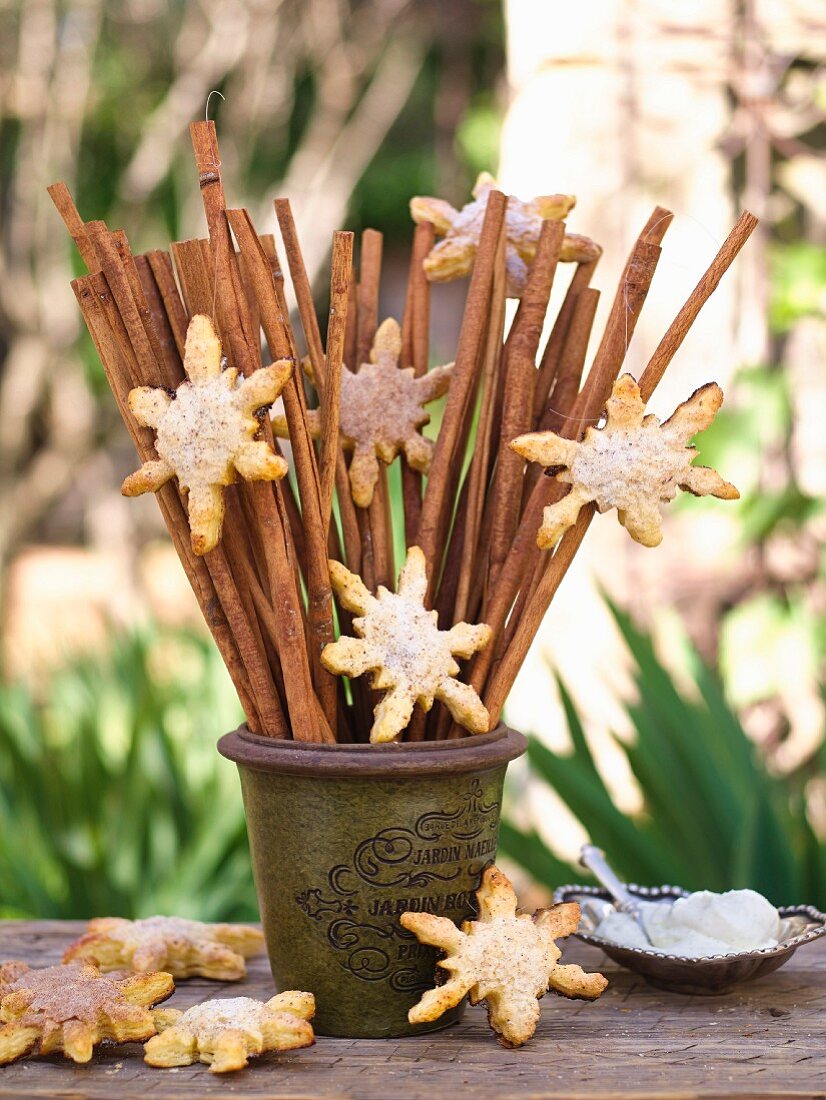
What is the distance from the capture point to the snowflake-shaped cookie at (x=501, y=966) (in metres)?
0.65

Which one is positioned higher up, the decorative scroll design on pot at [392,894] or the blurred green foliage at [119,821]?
the decorative scroll design on pot at [392,894]

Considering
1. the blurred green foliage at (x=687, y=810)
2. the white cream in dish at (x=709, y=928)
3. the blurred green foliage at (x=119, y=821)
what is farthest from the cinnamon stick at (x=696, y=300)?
the blurred green foliage at (x=119, y=821)

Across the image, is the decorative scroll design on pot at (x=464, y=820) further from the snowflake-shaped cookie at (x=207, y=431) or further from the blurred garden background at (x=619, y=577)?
the blurred garden background at (x=619, y=577)

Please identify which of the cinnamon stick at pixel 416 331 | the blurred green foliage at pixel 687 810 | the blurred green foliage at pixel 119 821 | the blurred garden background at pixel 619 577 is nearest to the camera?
the cinnamon stick at pixel 416 331

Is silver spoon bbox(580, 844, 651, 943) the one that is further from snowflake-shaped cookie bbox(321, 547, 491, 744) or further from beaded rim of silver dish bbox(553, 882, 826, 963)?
snowflake-shaped cookie bbox(321, 547, 491, 744)

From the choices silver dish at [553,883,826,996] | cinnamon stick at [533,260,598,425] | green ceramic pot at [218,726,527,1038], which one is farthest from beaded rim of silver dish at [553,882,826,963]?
cinnamon stick at [533,260,598,425]

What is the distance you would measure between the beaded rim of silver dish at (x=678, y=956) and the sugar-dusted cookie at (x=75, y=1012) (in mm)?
262

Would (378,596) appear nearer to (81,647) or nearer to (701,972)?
(701,972)

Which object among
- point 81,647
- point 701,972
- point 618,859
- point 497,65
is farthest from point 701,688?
point 497,65

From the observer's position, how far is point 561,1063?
63 cm

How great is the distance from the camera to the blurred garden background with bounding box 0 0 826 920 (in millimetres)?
1271

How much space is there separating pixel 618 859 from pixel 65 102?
2978 mm

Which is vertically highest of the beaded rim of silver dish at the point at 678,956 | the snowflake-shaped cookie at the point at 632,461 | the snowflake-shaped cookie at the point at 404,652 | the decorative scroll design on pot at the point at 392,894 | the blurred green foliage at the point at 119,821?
the snowflake-shaped cookie at the point at 632,461

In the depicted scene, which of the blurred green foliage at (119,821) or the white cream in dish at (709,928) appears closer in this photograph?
the white cream in dish at (709,928)
